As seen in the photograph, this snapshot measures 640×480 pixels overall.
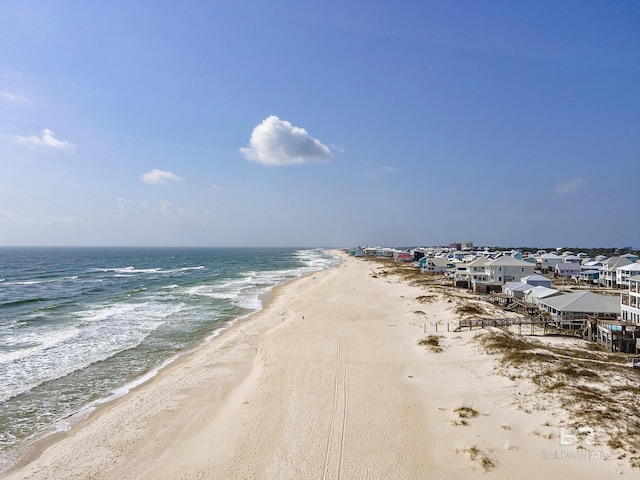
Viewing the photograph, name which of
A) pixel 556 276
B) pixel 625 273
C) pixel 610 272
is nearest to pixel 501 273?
pixel 625 273

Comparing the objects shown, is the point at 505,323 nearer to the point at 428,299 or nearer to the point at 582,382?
the point at 582,382

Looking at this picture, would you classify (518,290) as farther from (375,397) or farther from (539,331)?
(375,397)

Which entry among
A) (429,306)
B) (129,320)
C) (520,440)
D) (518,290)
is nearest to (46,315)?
(129,320)

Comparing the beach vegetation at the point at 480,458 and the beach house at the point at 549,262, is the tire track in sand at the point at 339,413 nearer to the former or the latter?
the beach vegetation at the point at 480,458

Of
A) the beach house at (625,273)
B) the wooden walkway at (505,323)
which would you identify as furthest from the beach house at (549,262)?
the wooden walkway at (505,323)

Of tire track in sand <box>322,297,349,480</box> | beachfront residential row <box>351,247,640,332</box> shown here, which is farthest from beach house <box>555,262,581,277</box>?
tire track in sand <box>322,297,349,480</box>

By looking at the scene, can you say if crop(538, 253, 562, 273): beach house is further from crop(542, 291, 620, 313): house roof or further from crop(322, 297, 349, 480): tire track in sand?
crop(322, 297, 349, 480): tire track in sand
